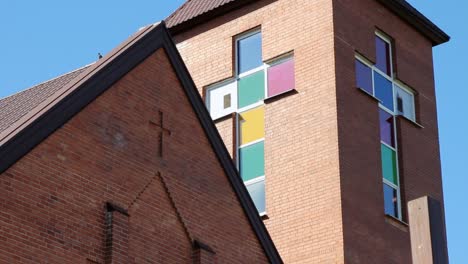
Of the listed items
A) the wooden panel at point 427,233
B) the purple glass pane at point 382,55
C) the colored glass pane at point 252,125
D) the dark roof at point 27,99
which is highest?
the purple glass pane at point 382,55

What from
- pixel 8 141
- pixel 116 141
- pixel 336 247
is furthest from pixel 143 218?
pixel 336 247

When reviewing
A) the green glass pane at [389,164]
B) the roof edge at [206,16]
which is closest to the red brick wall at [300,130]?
the roof edge at [206,16]

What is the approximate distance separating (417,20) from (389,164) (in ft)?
14.0

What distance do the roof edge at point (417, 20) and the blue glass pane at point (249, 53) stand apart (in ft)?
10.5

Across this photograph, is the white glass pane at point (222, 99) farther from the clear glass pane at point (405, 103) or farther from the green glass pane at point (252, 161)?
the clear glass pane at point (405, 103)

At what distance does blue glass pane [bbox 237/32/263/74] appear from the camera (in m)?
29.2

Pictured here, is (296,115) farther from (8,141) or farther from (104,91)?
(8,141)

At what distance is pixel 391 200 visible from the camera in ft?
91.9

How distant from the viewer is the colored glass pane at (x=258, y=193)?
27.5m

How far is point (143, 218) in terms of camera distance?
1795 centimetres

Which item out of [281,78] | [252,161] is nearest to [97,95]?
[252,161]

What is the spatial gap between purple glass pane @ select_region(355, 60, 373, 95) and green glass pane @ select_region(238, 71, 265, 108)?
2.31 m

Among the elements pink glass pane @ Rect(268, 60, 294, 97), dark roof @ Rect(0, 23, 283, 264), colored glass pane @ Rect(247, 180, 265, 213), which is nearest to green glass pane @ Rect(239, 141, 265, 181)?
colored glass pane @ Rect(247, 180, 265, 213)

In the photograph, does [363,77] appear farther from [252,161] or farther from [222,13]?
[222,13]
